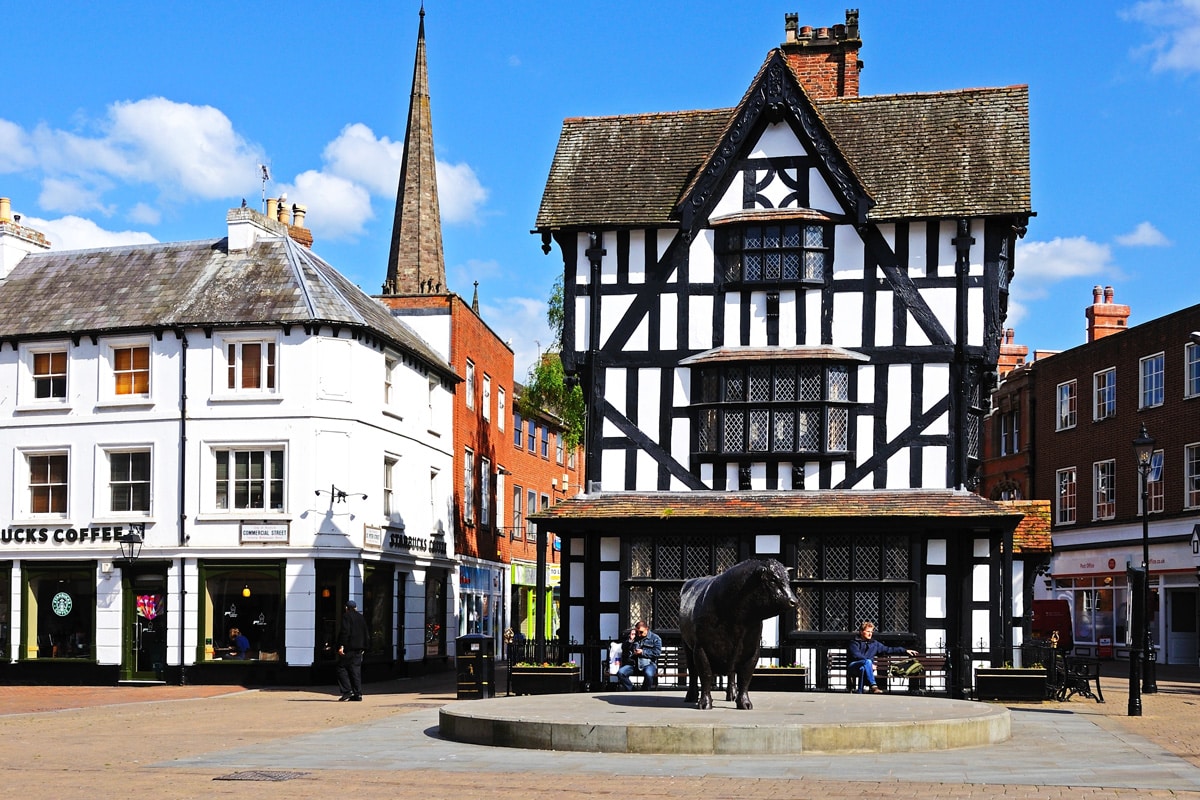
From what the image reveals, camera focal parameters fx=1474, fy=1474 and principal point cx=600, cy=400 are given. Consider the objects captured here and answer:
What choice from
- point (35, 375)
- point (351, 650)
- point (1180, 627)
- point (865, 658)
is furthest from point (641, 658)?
point (1180, 627)

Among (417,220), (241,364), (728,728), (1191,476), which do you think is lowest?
(728,728)

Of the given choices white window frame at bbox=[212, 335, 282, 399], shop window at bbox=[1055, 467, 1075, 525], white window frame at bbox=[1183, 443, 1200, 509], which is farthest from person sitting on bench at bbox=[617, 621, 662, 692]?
shop window at bbox=[1055, 467, 1075, 525]

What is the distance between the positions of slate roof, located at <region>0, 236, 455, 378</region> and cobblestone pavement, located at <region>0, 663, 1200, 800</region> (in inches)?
503

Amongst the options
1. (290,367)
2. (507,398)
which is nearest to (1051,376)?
(507,398)

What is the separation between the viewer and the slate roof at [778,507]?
2677 centimetres

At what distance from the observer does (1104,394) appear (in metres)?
48.9

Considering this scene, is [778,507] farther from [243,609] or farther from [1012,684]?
[243,609]

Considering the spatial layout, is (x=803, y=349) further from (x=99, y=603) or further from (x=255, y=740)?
(x=99, y=603)

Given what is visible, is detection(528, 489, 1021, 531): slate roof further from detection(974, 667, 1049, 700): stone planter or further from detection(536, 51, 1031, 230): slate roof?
detection(536, 51, 1031, 230): slate roof

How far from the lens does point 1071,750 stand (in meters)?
17.4

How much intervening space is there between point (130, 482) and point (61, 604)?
10.8ft

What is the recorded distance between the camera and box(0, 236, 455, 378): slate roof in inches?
1344

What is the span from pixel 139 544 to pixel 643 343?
1283cm

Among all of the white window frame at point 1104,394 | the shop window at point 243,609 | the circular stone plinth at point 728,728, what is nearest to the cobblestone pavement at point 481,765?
the circular stone plinth at point 728,728
